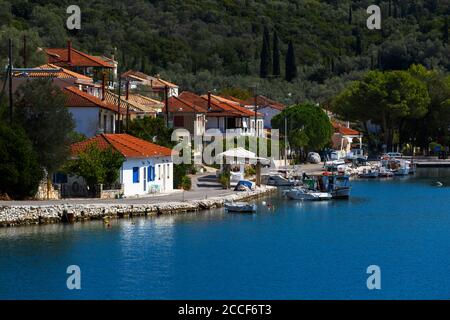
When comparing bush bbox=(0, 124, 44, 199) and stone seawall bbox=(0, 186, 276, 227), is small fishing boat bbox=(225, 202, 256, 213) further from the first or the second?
bush bbox=(0, 124, 44, 199)

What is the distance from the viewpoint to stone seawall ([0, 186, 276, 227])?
50.9 meters

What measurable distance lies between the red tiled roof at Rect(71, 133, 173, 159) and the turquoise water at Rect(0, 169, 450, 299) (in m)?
4.93

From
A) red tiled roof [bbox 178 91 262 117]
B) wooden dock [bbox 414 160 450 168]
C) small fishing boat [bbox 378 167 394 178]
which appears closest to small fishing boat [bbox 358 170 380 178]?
small fishing boat [bbox 378 167 394 178]

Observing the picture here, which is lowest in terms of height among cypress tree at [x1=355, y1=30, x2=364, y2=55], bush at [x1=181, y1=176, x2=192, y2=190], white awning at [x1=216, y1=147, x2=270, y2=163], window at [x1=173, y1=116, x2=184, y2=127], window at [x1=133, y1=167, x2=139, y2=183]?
bush at [x1=181, y1=176, x2=192, y2=190]

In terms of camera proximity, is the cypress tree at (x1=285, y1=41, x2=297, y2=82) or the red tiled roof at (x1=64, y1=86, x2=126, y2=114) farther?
the cypress tree at (x1=285, y1=41, x2=297, y2=82)

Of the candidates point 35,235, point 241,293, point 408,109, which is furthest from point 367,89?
point 241,293

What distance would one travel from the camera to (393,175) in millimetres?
99250

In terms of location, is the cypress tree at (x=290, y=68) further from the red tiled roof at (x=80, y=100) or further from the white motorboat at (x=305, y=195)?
the red tiled roof at (x=80, y=100)

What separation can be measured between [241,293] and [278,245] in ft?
38.1

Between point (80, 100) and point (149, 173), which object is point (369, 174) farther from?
point (149, 173)

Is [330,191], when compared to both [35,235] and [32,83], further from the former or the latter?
[35,235]

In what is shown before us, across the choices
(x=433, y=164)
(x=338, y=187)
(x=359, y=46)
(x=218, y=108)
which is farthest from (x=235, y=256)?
(x=359, y=46)

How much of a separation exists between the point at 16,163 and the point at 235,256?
12726 millimetres

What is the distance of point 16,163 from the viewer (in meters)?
53.6
